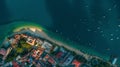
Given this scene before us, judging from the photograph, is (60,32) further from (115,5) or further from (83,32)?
(115,5)

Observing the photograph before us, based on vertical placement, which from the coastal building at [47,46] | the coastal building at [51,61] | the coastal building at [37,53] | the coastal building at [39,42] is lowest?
the coastal building at [51,61]

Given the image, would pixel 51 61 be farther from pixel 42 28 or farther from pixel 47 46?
pixel 42 28

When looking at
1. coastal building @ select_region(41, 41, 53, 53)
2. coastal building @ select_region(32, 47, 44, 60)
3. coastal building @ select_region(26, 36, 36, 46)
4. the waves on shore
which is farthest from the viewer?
the waves on shore

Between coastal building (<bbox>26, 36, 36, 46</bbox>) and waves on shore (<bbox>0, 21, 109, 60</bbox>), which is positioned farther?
waves on shore (<bbox>0, 21, 109, 60</bbox>)

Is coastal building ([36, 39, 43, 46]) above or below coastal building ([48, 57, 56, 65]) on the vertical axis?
above

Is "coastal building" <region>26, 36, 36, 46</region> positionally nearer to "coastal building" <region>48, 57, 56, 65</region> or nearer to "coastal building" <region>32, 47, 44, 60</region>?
"coastal building" <region>32, 47, 44, 60</region>

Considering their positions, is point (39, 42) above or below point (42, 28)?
below

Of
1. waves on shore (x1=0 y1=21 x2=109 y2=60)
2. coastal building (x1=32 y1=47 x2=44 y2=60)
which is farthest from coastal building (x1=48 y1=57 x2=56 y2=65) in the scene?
waves on shore (x1=0 y1=21 x2=109 y2=60)

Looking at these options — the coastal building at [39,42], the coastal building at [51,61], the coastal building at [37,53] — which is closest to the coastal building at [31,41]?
the coastal building at [39,42]

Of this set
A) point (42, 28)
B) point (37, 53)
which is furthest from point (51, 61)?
point (42, 28)

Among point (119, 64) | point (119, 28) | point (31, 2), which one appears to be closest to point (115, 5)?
point (119, 28)

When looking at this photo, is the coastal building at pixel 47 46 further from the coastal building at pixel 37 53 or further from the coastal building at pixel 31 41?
the coastal building at pixel 31 41
